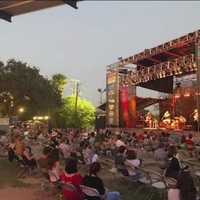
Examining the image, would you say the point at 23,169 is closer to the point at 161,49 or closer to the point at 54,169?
the point at 54,169

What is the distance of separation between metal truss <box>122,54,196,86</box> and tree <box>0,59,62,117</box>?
8.18 meters

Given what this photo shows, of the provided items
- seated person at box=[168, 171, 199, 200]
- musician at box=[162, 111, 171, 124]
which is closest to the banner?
musician at box=[162, 111, 171, 124]

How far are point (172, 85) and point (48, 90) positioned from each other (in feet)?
39.4

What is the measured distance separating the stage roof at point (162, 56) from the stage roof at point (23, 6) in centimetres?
1736

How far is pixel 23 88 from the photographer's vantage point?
89.1ft

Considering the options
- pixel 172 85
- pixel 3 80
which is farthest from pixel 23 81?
pixel 172 85

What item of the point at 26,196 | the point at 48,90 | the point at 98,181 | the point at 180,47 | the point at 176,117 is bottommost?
the point at 26,196

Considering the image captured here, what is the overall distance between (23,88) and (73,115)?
71.7 ft

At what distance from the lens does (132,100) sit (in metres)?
25.8

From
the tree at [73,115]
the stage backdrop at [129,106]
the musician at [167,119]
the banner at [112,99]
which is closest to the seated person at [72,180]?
the musician at [167,119]

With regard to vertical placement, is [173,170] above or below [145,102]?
below

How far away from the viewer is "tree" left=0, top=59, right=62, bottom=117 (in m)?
26.9

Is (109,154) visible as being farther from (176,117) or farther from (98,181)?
(176,117)

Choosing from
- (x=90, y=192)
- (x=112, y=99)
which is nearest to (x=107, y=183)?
(x=90, y=192)
